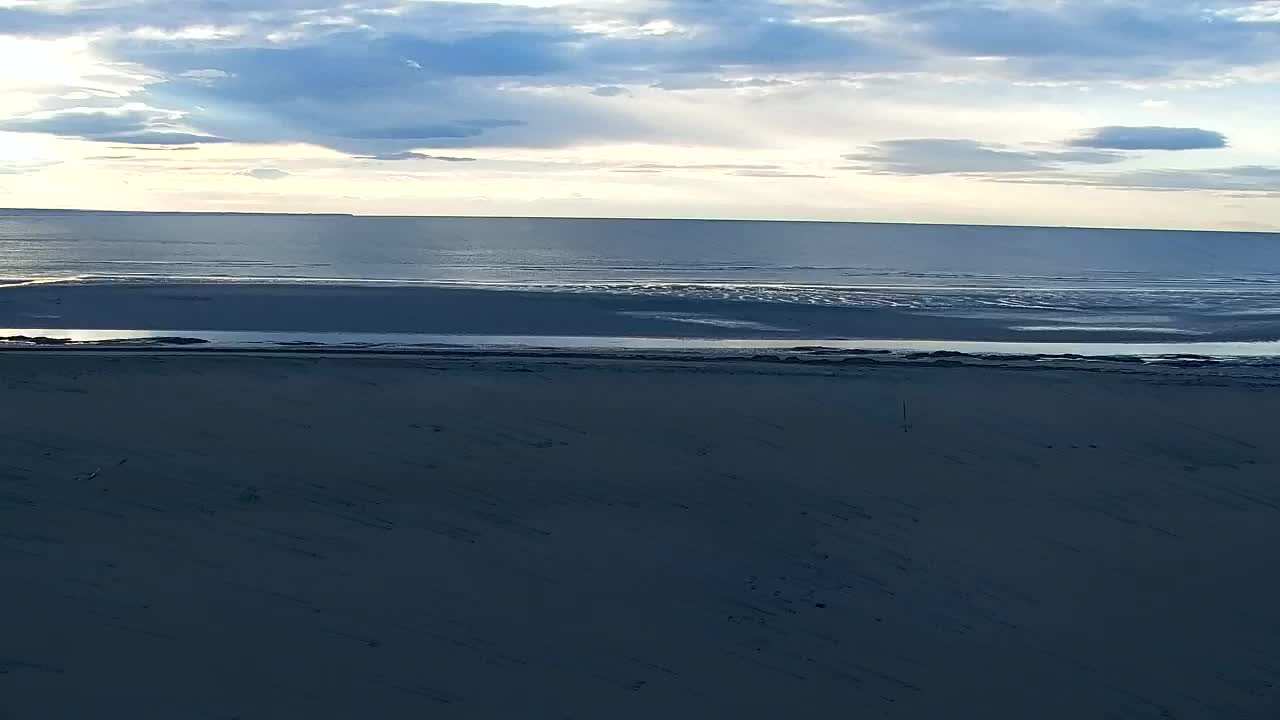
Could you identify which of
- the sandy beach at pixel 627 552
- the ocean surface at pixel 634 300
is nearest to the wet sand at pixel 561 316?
the ocean surface at pixel 634 300

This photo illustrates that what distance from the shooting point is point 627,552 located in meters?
9.90

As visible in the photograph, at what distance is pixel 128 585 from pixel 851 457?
8302 millimetres

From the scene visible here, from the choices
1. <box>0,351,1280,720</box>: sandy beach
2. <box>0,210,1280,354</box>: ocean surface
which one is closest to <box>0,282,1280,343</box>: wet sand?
<box>0,210,1280,354</box>: ocean surface

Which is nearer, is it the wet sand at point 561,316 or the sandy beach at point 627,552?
the sandy beach at point 627,552

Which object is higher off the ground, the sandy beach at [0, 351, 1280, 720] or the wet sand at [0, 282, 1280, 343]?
the wet sand at [0, 282, 1280, 343]

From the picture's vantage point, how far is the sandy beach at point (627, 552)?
7465mm

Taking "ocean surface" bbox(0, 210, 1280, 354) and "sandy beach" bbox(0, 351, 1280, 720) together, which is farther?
"ocean surface" bbox(0, 210, 1280, 354)

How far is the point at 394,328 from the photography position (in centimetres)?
2695

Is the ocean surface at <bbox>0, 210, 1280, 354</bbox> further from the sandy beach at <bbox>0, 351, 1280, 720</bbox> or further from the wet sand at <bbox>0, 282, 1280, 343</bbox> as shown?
the sandy beach at <bbox>0, 351, 1280, 720</bbox>

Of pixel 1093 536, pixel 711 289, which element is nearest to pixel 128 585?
pixel 1093 536

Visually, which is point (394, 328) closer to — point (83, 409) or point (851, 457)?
point (83, 409)

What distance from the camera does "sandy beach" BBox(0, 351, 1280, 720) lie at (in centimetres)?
746

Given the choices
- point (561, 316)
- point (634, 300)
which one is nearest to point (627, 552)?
point (561, 316)

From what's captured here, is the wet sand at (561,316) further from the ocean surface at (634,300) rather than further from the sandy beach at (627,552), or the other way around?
the sandy beach at (627,552)
